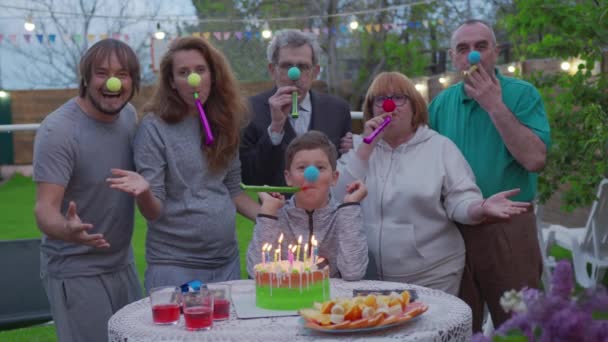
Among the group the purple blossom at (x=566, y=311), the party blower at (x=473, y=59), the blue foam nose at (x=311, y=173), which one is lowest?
the blue foam nose at (x=311, y=173)

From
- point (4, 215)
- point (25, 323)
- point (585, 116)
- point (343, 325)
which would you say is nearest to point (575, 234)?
point (585, 116)

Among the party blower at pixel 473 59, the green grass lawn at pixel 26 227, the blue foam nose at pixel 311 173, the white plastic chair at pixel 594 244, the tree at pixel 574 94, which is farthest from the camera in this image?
the white plastic chair at pixel 594 244

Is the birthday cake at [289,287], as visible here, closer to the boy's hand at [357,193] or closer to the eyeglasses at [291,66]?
the boy's hand at [357,193]

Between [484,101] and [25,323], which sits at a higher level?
[484,101]

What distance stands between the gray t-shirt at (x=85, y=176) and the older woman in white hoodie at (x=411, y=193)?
81 cm

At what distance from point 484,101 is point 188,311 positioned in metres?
1.39

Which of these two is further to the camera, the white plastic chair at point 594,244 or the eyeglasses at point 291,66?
the white plastic chair at point 594,244

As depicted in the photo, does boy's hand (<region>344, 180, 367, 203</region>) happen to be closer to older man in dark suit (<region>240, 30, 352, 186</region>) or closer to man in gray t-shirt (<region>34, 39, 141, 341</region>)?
older man in dark suit (<region>240, 30, 352, 186</region>)

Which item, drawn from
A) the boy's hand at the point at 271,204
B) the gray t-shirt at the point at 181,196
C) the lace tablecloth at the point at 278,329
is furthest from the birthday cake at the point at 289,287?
the gray t-shirt at the point at 181,196

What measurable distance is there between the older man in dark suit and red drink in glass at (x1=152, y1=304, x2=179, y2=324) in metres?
1.03

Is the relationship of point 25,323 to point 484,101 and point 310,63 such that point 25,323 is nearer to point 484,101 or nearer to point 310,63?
point 310,63

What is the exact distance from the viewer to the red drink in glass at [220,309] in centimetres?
196

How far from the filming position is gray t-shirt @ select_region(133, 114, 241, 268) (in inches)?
98.7

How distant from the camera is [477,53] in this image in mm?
2738
